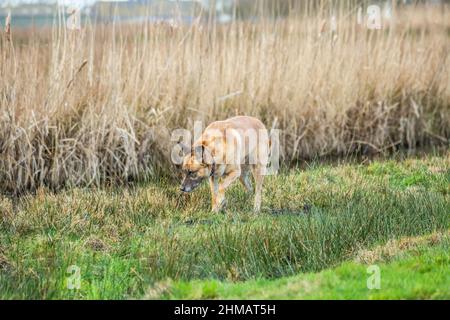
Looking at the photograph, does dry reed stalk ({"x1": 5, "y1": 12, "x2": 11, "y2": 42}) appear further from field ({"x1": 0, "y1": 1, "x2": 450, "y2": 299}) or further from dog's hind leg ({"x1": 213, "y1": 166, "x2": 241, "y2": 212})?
dog's hind leg ({"x1": 213, "y1": 166, "x2": 241, "y2": 212})

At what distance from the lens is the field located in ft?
21.9

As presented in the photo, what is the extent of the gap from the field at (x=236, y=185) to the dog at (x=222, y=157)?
28cm

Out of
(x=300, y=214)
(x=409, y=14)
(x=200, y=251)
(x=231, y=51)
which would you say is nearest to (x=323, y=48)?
(x=231, y=51)

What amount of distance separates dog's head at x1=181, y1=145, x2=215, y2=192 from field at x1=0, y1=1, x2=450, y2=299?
Result: 0.33 metres

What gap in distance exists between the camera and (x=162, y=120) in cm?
1121

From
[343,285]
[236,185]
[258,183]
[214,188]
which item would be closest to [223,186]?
[214,188]

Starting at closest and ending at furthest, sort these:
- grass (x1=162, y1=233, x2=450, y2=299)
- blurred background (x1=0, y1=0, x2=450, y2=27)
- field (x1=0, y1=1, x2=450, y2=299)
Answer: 1. grass (x1=162, y1=233, x2=450, y2=299)
2. field (x1=0, y1=1, x2=450, y2=299)
3. blurred background (x1=0, y1=0, x2=450, y2=27)

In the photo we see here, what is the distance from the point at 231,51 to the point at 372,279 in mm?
6701

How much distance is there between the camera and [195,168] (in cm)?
873

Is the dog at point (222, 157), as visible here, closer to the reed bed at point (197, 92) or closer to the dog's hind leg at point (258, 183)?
the dog's hind leg at point (258, 183)

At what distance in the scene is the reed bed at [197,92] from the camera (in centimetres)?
1040

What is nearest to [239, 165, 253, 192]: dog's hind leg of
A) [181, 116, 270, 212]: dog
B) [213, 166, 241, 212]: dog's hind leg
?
[181, 116, 270, 212]: dog
